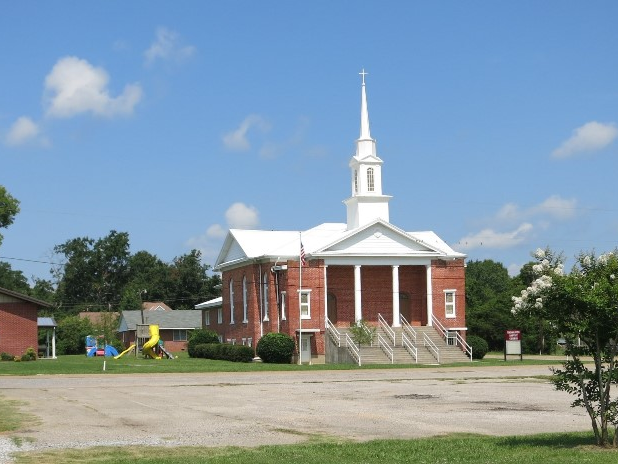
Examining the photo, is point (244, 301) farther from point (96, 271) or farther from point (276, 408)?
point (96, 271)

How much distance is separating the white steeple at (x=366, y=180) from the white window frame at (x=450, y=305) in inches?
252

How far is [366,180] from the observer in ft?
217

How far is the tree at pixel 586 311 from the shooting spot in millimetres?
14594

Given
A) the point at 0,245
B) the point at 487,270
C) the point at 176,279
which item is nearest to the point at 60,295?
the point at 176,279

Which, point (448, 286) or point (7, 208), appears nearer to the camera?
point (448, 286)

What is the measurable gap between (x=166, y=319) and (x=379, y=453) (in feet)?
279

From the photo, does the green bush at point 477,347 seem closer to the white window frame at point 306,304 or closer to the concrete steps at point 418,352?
the concrete steps at point 418,352

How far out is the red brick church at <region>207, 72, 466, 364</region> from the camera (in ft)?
199

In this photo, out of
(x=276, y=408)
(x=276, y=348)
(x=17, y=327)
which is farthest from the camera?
(x=17, y=327)

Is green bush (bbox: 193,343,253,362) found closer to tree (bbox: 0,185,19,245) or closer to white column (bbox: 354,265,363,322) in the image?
white column (bbox: 354,265,363,322)

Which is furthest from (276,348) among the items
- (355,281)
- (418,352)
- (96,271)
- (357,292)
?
(96,271)

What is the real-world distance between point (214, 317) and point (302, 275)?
63.2ft

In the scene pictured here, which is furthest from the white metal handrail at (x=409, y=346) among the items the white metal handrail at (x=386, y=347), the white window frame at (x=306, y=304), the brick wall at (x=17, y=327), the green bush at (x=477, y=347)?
the brick wall at (x=17, y=327)

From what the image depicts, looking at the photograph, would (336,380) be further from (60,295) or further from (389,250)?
(60,295)
